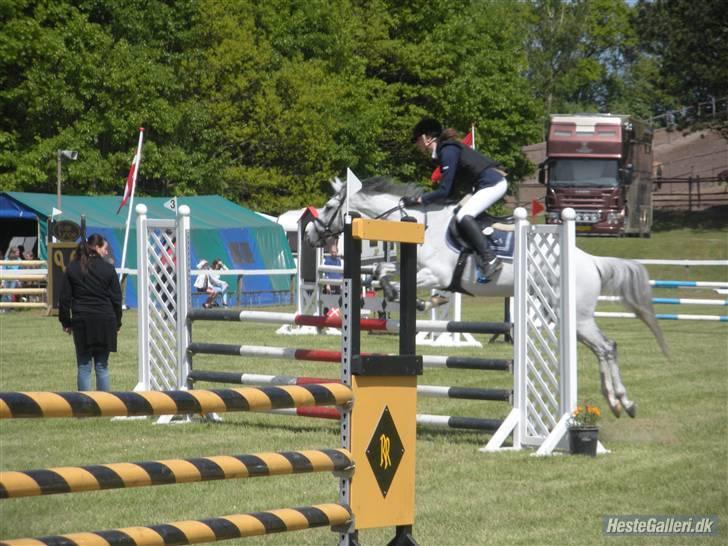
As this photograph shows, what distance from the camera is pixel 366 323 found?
9602mm

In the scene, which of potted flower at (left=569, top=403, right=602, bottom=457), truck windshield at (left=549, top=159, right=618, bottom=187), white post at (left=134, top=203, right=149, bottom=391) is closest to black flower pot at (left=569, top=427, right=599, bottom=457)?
potted flower at (left=569, top=403, right=602, bottom=457)

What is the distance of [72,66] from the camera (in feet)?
122

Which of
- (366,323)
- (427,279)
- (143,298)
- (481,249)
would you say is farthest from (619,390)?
(143,298)

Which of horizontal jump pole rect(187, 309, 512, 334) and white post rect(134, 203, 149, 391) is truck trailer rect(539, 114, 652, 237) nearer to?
white post rect(134, 203, 149, 391)

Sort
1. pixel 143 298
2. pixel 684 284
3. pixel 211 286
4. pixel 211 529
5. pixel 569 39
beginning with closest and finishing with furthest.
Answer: pixel 211 529, pixel 143 298, pixel 684 284, pixel 211 286, pixel 569 39

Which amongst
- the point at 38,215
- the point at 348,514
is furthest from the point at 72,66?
the point at 348,514

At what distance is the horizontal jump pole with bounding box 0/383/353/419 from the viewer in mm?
3936

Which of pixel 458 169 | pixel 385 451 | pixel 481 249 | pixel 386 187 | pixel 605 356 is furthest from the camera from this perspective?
pixel 386 187

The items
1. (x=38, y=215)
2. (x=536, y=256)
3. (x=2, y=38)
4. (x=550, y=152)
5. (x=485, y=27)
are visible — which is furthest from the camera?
(x=485, y=27)

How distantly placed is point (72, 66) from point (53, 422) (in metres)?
27.2

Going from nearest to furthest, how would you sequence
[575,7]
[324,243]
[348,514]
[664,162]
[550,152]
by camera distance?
[348,514] < [324,243] < [550,152] < [664,162] < [575,7]

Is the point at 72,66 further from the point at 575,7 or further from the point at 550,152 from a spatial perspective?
the point at 575,7

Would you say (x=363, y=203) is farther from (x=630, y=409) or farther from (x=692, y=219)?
(x=692, y=219)

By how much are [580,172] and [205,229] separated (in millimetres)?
16118
